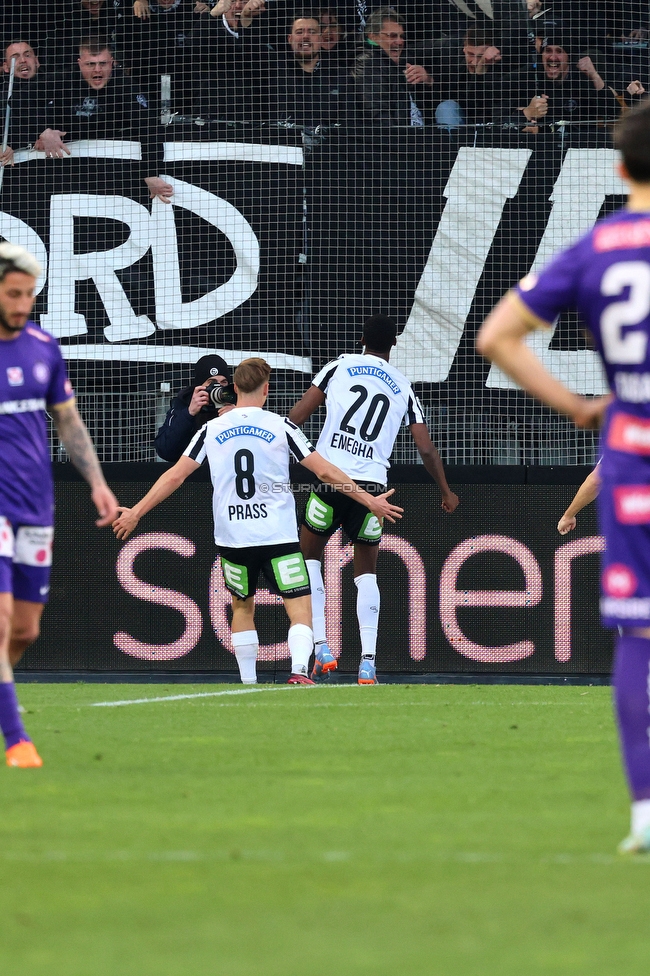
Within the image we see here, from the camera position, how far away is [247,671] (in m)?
10.4

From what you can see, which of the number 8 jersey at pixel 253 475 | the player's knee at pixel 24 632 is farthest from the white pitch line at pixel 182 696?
the player's knee at pixel 24 632

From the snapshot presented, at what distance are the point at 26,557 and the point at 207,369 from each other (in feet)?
19.8

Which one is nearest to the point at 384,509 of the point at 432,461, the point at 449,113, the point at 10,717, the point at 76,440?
the point at 432,461

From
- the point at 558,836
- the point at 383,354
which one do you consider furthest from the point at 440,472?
the point at 558,836

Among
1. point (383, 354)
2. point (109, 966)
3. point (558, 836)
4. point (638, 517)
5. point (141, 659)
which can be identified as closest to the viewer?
point (109, 966)

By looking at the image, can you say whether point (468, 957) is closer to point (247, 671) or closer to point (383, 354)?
point (247, 671)

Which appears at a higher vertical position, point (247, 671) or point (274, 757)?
point (274, 757)

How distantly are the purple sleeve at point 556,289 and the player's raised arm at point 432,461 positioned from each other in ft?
23.5

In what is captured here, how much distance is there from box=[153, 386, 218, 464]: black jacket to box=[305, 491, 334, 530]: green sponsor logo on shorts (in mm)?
1178

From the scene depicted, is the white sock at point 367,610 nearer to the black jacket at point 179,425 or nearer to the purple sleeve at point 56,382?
the black jacket at point 179,425

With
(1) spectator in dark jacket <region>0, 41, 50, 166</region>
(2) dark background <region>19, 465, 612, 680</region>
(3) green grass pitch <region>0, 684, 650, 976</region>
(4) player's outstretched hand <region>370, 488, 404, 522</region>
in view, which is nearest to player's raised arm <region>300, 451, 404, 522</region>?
(4) player's outstretched hand <region>370, 488, 404, 522</region>

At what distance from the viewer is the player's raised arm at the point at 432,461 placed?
36.7 feet

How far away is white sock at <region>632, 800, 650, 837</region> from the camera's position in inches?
149

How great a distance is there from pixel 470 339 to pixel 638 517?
8998 millimetres
